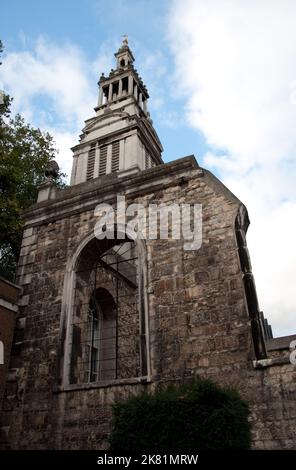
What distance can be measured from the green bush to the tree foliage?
7.01 m

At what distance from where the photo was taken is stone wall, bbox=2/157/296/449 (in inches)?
239

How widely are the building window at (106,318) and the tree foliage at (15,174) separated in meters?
2.84

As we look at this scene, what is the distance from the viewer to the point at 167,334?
7.08 metres

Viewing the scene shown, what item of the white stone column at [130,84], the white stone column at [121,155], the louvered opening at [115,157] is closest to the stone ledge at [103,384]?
the white stone column at [121,155]

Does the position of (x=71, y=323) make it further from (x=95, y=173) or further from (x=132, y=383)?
(x=95, y=173)

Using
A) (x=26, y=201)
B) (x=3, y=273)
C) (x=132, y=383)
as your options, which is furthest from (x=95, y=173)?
(x=132, y=383)

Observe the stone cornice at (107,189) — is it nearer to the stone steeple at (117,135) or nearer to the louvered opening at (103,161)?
the stone steeple at (117,135)

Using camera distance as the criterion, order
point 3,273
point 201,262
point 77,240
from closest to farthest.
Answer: point 201,262, point 77,240, point 3,273

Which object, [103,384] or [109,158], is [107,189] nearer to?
[103,384]

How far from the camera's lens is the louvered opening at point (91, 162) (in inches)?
684

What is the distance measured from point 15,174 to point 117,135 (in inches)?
271

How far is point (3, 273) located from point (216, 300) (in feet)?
21.2

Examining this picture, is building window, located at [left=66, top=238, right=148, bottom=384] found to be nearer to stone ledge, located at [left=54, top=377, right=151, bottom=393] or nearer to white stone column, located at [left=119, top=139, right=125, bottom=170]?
stone ledge, located at [left=54, top=377, right=151, bottom=393]
